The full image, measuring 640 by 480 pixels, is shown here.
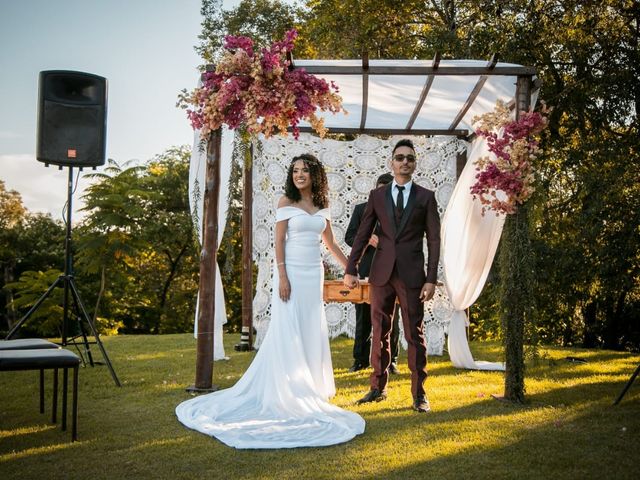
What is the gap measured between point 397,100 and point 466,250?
172 centimetres

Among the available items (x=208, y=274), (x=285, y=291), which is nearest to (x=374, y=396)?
(x=285, y=291)

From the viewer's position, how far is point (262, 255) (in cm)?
805

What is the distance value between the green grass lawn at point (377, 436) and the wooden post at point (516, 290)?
0.25 m

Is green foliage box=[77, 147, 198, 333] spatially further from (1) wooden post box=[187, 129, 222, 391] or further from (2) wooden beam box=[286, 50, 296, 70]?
(2) wooden beam box=[286, 50, 296, 70]

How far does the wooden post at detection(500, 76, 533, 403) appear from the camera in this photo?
4832 millimetres

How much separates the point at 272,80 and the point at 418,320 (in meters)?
2.21

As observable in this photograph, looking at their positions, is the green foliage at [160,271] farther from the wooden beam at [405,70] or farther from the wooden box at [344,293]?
the wooden beam at [405,70]

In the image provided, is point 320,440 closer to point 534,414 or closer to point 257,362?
point 257,362

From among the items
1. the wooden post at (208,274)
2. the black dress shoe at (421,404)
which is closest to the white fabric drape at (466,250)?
the black dress shoe at (421,404)

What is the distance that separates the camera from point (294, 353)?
4.53 meters

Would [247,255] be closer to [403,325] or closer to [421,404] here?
[403,325]

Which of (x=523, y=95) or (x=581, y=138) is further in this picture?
(x=581, y=138)

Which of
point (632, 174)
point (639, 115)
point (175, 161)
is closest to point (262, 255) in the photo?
point (632, 174)

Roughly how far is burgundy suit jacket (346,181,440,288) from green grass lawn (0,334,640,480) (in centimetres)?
106
